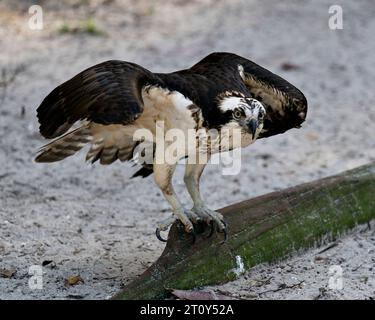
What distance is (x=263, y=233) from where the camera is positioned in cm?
499

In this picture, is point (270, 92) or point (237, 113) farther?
point (270, 92)

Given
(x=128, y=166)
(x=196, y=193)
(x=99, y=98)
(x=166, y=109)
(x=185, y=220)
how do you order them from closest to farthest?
(x=99, y=98)
(x=166, y=109)
(x=185, y=220)
(x=196, y=193)
(x=128, y=166)

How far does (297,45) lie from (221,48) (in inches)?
34.9

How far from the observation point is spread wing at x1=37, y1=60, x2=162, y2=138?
428 centimetres

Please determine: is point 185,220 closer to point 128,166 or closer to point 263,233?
point 263,233

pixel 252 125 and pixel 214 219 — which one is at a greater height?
pixel 252 125

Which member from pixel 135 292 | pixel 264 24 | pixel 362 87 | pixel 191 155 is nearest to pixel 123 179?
pixel 191 155

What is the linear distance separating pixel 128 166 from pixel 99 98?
8.59 feet

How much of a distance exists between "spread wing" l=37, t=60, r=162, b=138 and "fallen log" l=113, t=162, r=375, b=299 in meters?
0.86

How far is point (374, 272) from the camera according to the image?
5055mm

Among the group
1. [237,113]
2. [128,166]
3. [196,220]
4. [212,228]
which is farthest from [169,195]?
[128,166]

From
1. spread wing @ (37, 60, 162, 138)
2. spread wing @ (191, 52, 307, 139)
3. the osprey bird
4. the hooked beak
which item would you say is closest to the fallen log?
the osprey bird

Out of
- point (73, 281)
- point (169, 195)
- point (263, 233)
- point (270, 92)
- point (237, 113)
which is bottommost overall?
point (73, 281)

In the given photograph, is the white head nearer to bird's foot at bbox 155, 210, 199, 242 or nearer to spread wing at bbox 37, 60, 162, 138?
spread wing at bbox 37, 60, 162, 138
